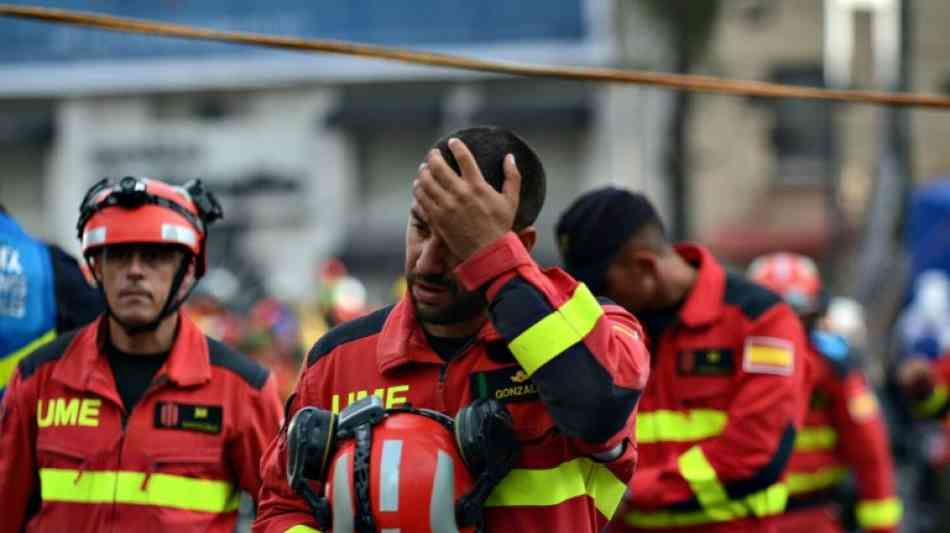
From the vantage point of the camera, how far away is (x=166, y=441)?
Result: 229 inches

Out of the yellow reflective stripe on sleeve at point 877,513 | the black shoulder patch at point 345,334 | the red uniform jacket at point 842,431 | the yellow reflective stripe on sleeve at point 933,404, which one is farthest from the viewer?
the yellow reflective stripe on sleeve at point 933,404

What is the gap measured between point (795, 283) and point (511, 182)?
680cm

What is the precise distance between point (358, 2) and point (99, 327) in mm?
38676

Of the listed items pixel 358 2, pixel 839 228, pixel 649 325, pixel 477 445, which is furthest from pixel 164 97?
pixel 477 445

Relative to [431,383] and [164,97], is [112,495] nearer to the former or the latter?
[431,383]

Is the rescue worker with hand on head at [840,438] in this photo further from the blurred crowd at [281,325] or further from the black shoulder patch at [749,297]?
the blurred crowd at [281,325]

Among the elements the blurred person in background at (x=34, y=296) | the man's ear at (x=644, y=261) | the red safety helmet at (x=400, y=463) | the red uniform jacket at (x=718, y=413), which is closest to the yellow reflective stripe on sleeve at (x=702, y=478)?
the red uniform jacket at (x=718, y=413)

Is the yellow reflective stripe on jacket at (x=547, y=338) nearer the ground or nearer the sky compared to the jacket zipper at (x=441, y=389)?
nearer the sky

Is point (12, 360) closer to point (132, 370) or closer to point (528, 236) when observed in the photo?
point (132, 370)

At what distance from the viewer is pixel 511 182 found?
13.6 feet

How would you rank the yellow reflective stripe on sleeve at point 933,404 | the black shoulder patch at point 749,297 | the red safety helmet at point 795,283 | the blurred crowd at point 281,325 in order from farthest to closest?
the blurred crowd at point 281,325
the yellow reflective stripe on sleeve at point 933,404
the red safety helmet at point 795,283
the black shoulder patch at point 749,297

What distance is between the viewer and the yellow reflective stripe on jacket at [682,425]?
680 cm

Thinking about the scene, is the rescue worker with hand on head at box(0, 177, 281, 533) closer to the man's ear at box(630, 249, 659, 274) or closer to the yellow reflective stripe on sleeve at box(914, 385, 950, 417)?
the man's ear at box(630, 249, 659, 274)

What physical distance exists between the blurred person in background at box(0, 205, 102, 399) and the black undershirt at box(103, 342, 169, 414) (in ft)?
2.09
